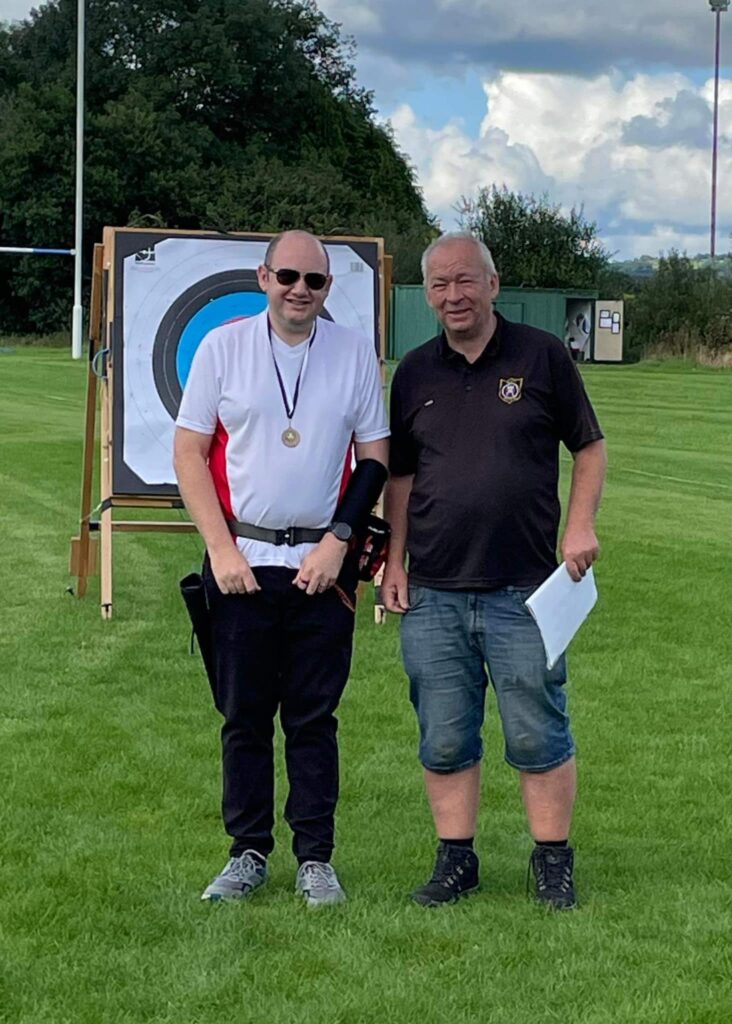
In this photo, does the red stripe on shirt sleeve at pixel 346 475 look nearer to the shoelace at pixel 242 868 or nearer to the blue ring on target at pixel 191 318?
the shoelace at pixel 242 868

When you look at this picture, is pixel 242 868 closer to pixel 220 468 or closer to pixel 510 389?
pixel 220 468

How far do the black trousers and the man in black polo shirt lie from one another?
0.77 ft

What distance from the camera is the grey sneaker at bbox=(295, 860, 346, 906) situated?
14.4 feet

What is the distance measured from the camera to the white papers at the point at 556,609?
4121 mm

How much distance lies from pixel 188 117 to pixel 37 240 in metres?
10.2

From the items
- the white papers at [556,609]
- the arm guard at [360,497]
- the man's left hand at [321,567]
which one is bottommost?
the white papers at [556,609]

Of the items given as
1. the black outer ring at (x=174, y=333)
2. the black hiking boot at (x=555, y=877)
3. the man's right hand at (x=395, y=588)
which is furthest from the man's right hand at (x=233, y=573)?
the black outer ring at (x=174, y=333)

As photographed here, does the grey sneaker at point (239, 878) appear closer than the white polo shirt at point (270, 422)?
No

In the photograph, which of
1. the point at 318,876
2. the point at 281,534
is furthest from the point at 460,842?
the point at 281,534

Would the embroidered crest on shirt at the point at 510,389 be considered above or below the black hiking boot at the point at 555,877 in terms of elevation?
above

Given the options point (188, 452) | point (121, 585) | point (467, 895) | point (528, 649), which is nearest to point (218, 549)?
point (188, 452)

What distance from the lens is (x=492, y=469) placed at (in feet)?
13.6

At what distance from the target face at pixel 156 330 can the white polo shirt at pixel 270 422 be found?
14.7 ft

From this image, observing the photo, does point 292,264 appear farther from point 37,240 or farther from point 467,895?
point 37,240
